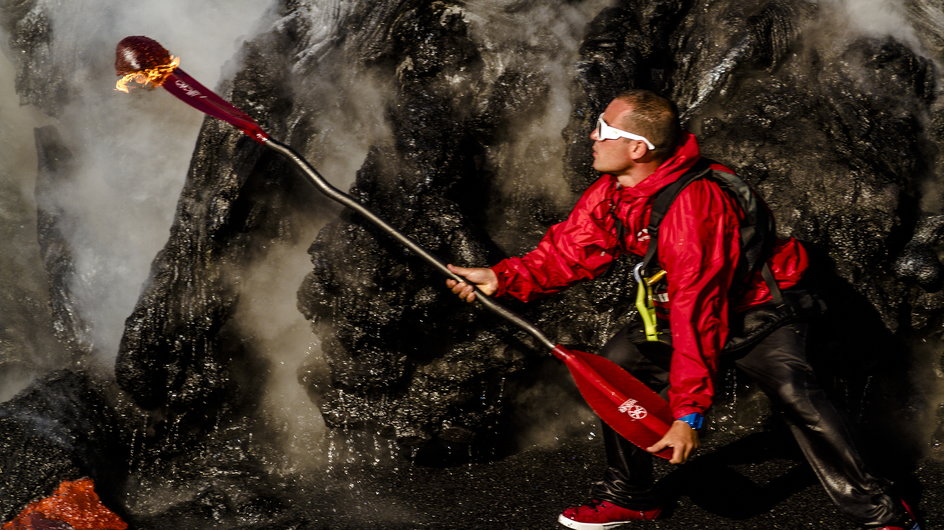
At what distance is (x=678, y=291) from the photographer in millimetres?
3494

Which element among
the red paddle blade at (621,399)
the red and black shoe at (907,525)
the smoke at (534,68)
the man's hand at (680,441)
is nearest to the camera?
the man's hand at (680,441)

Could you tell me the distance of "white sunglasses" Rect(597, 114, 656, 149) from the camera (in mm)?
3807

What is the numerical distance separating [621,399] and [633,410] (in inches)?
2.9

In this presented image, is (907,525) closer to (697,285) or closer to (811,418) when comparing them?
(811,418)

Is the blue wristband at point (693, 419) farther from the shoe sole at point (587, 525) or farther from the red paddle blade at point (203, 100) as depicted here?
the red paddle blade at point (203, 100)

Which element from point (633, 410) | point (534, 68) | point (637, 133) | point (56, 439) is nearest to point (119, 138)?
point (56, 439)

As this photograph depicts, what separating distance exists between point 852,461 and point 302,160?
3008 millimetres

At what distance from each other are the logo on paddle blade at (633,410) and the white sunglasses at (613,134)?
43.3 inches

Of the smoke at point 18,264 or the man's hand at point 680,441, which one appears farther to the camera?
the smoke at point 18,264

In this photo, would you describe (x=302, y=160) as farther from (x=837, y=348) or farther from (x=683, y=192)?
(x=837, y=348)

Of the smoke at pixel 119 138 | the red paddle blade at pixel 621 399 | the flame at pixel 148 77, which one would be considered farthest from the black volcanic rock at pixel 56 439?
the red paddle blade at pixel 621 399

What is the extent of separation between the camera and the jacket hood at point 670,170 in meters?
3.73

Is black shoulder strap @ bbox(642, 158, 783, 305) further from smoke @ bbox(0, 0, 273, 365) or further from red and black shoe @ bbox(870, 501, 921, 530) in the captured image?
smoke @ bbox(0, 0, 273, 365)

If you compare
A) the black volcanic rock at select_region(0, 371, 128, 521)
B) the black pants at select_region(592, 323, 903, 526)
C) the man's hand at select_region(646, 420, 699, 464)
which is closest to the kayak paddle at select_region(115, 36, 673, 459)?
the man's hand at select_region(646, 420, 699, 464)
